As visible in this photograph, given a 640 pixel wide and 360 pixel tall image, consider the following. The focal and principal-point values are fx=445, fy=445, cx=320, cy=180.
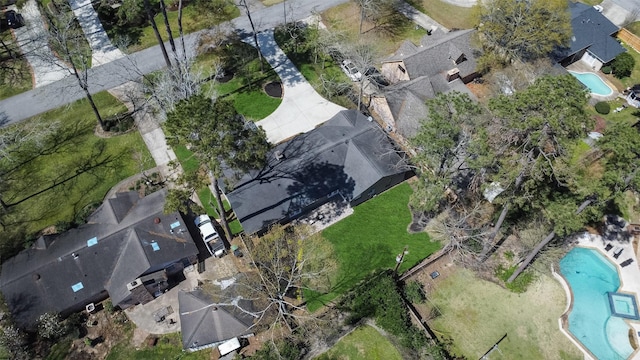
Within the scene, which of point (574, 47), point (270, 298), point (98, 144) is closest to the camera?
point (270, 298)

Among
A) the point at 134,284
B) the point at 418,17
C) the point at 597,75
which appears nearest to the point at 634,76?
the point at 597,75

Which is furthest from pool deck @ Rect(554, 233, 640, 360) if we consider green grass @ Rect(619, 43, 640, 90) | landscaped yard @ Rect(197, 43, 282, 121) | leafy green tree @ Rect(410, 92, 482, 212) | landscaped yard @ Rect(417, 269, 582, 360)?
landscaped yard @ Rect(197, 43, 282, 121)

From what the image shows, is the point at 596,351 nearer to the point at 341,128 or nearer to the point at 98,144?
the point at 341,128

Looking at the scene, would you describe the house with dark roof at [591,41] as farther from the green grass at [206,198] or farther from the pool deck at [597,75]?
the green grass at [206,198]

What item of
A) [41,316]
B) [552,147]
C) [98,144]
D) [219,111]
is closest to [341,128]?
[219,111]

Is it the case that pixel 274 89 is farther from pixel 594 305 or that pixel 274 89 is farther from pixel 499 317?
pixel 594 305

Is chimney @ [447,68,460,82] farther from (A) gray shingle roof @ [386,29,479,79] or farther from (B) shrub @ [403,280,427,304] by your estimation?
(B) shrub @ [403,280,427,304]
